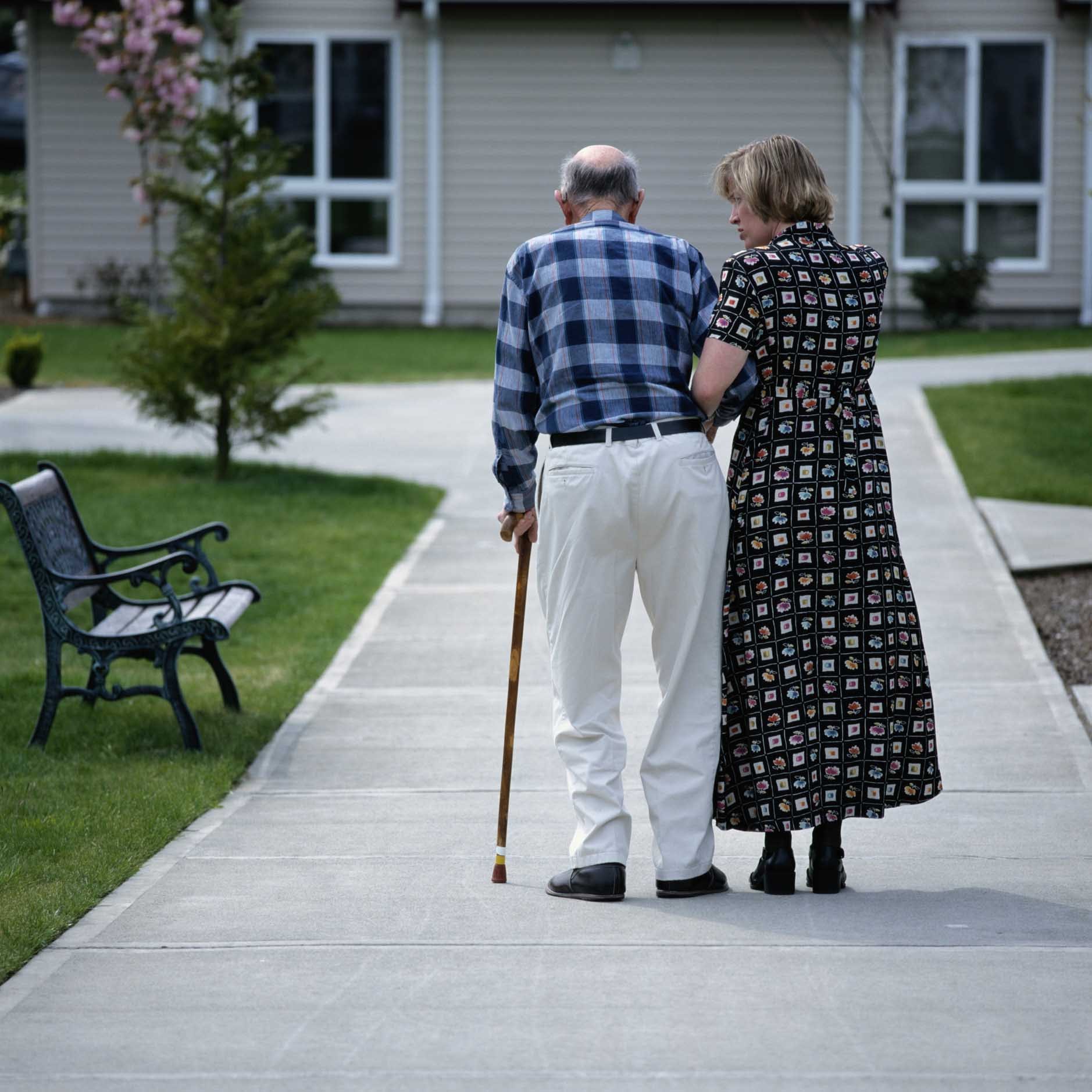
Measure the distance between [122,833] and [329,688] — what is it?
2.21 metres

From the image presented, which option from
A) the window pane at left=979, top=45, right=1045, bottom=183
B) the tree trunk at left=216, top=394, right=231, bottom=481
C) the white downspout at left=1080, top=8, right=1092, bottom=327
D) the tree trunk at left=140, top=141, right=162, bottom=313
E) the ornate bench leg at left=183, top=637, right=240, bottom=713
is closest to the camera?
the ornate bench leg at left=183, top=637, right=240, bottom=713

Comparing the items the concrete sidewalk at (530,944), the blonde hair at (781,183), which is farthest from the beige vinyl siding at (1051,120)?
the blonde hair at (781,183)

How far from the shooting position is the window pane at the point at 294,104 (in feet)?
82.0

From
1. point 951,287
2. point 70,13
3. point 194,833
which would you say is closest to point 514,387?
point 194,833

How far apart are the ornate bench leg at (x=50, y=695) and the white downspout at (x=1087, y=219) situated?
20.2 m

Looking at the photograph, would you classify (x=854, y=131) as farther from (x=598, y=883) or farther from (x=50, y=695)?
(x=598, y=883)

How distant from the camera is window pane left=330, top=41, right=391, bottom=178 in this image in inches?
983

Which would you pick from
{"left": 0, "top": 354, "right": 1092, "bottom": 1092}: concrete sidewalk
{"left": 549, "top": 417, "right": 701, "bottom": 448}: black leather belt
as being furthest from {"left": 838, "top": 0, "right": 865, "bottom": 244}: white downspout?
{"left": 549, "top": 417, "right": 701, "bottom": 448}: black leather belt

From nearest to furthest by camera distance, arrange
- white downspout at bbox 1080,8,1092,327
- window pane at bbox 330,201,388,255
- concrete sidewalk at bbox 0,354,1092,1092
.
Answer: concrete sidewalk at bbox 0,354,1092,1092
white downspout at bbox 1080,8,1092,327
window pane at bbox 330,201,388,255

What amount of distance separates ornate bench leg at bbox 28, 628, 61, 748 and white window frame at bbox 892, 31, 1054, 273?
1928 centimetres

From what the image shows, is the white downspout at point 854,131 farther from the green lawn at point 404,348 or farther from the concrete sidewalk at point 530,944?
the concrete sidewalk at point 530,944

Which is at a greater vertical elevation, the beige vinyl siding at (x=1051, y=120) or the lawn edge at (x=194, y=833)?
the beige vinyl siding at (x=1051, y=120)

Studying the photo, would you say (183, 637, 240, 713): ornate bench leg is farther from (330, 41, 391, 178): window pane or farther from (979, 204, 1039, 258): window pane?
(979, 204, 1039, 258): window pane

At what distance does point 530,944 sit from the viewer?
14.5 feet
